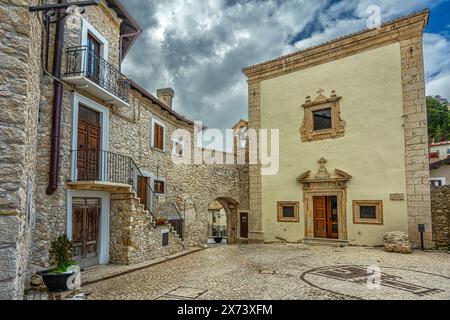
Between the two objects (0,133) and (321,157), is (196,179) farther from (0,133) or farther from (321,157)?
(0,133)

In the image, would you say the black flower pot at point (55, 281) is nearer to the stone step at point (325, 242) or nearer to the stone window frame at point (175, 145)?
the stone window frame at point (175, 145)

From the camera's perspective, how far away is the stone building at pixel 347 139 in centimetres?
1211

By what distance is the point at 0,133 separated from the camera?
430cm

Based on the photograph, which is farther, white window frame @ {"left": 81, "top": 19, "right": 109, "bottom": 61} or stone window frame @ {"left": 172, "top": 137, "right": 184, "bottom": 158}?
stone window frame @ {"left": 172, "top": 137, "right": 184, "bottom": 158}

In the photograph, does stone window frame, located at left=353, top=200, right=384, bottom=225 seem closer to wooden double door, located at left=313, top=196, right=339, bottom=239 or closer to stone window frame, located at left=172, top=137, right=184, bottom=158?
wooden double door, located at left=313, top=196, right=339, bottom=239

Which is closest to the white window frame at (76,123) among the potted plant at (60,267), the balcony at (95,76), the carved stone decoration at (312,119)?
the balcony at (95,76)

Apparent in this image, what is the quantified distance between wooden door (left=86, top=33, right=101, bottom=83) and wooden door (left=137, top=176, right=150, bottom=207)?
4.18 metres

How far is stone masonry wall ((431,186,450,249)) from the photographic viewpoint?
38.7 feet

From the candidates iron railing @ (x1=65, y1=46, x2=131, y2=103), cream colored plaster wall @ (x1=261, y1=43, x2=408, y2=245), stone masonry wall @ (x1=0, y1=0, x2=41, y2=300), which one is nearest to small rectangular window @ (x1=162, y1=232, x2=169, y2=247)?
iron railing @ (x1=65, y1=46, x2=131, y2=103)

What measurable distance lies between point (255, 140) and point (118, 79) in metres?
7.64

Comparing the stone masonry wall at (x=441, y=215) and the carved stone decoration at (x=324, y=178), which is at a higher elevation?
the carved stone decoration at (x=324, y=178)

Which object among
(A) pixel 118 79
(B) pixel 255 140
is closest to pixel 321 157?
(B) pixel 255 140

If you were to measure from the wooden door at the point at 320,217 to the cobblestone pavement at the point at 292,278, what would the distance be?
8.04 feet

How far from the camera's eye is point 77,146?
8953mm
